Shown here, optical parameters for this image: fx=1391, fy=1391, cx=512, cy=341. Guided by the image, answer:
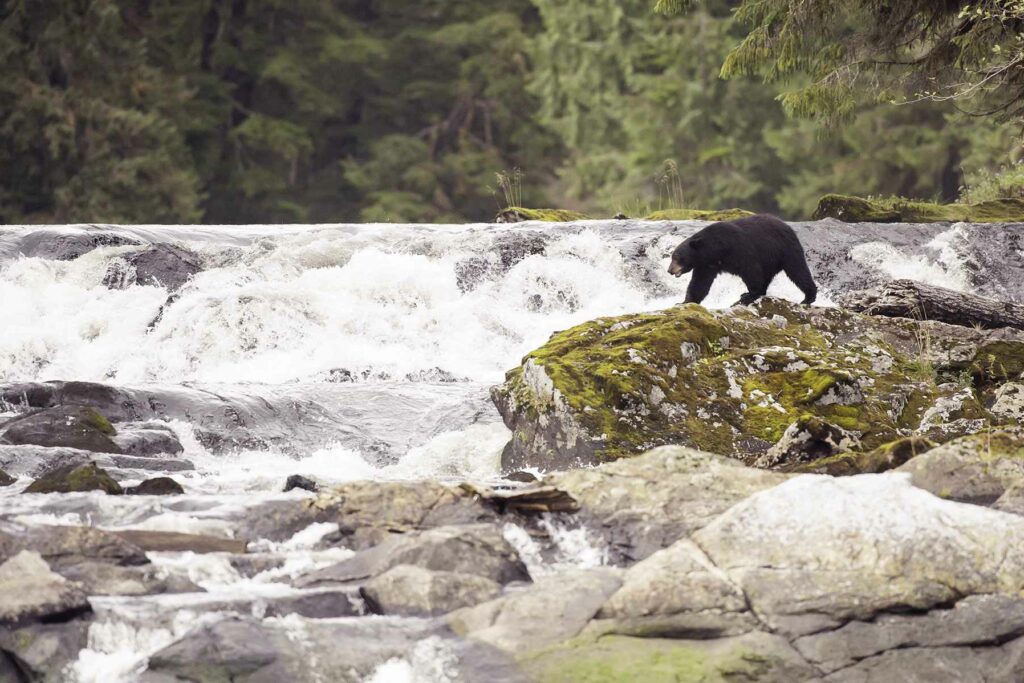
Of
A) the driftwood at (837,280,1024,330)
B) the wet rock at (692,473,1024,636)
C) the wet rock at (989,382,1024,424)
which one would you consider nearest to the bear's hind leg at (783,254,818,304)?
the driftwood at (837,280,1024,330)

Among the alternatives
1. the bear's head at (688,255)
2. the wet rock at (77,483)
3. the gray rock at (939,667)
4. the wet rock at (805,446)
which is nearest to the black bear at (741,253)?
the bear's head at (688,255)

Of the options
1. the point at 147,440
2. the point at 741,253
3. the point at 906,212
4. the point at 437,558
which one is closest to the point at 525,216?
the point at 906,212

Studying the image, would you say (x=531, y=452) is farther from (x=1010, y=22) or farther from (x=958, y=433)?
(x=1010, y=22)

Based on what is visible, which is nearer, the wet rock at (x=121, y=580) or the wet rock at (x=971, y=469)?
the wet rock at (x=121, y=580)

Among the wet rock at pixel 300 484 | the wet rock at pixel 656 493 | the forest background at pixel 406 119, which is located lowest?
the forest background at pixel 406 119

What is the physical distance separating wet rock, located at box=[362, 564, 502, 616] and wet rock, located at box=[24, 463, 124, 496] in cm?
189

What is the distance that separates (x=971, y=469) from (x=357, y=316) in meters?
6.63

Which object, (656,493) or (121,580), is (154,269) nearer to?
(656,493)

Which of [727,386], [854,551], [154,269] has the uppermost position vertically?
[854,551]

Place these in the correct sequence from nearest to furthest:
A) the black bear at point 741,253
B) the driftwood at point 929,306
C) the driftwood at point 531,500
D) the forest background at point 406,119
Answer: the driftwood at point 531,500 → the driftwood at point 929,306 → the black bear at point 741,253 → the forest background at point 406,119

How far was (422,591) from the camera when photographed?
16.5ft

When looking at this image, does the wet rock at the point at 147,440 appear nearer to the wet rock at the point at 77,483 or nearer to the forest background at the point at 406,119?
the wet rock at the point at 77,483

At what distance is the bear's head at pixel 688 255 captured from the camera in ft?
32.3

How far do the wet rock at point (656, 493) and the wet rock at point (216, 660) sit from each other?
166 centimetres
